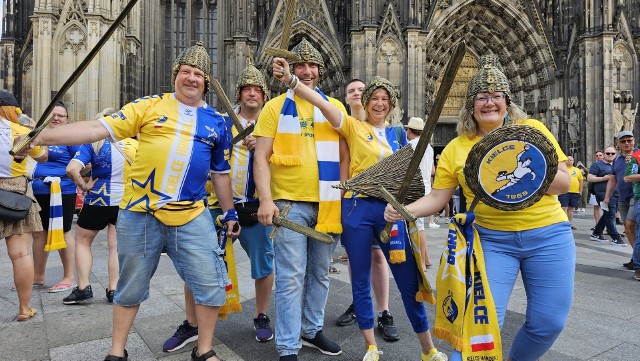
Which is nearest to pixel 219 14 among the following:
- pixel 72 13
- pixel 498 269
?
pixel 72 13

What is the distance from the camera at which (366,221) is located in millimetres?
2729

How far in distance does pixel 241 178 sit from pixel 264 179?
0.72 meters

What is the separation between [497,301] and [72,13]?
48.5 feet

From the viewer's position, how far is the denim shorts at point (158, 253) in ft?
8.23

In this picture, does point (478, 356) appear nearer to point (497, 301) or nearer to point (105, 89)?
point (497, 301)

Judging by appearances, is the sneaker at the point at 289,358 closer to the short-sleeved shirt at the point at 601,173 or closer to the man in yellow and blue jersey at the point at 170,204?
the man in yellow and blue jersey at the point at 170,204

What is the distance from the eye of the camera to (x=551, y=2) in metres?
19.9

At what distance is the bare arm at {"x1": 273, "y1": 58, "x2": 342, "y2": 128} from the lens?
2.47 meters

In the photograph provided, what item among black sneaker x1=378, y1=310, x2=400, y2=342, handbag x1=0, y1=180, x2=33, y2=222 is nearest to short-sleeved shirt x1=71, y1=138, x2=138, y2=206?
handbag x1=0, y1=180, x2=33, y2=222

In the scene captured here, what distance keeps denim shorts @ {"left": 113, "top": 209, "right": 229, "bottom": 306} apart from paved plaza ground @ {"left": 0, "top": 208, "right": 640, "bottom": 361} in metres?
0.56

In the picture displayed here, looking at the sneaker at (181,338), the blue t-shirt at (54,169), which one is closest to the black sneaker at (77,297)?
the blue t-shirt at (54,169)

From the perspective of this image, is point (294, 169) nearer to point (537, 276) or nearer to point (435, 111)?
point (435, 111)

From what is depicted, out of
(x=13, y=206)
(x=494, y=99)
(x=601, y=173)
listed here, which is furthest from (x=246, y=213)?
(x=601, y=173)

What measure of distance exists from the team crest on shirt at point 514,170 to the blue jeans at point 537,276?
224mm
